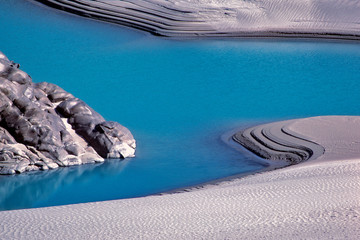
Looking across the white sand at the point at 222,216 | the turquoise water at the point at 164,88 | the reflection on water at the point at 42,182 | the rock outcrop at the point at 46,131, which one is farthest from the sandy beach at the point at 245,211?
Answer: the rock outcrop at the point at 46,131

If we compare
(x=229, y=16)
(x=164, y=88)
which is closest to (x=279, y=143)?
(x=164, y=88)

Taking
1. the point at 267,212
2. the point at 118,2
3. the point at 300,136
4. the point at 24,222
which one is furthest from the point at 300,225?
the point at 118,2

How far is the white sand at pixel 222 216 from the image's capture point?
2.15 metres

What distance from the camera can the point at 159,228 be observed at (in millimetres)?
2273

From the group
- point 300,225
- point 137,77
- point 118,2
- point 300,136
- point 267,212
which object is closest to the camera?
point 300,225

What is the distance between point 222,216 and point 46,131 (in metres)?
2.86

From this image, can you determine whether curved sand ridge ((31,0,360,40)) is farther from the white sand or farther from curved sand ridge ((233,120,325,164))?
the white sand

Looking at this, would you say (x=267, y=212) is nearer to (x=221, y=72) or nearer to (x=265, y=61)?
(x=221, y=72)

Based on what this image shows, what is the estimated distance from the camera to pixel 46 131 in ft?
16.1

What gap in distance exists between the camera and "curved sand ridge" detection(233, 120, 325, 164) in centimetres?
505

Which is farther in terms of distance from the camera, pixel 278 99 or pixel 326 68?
pixel 326 68

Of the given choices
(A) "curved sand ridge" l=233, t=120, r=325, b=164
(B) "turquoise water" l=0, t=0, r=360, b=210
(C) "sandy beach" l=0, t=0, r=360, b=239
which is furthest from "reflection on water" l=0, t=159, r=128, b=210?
(A) "curved sand ridge" l=233, t=120, r=325, b=164

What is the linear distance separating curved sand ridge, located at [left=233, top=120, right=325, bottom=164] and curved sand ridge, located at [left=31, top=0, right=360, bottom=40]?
4991 millimetres

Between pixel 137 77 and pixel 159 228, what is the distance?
5996 millimetres
